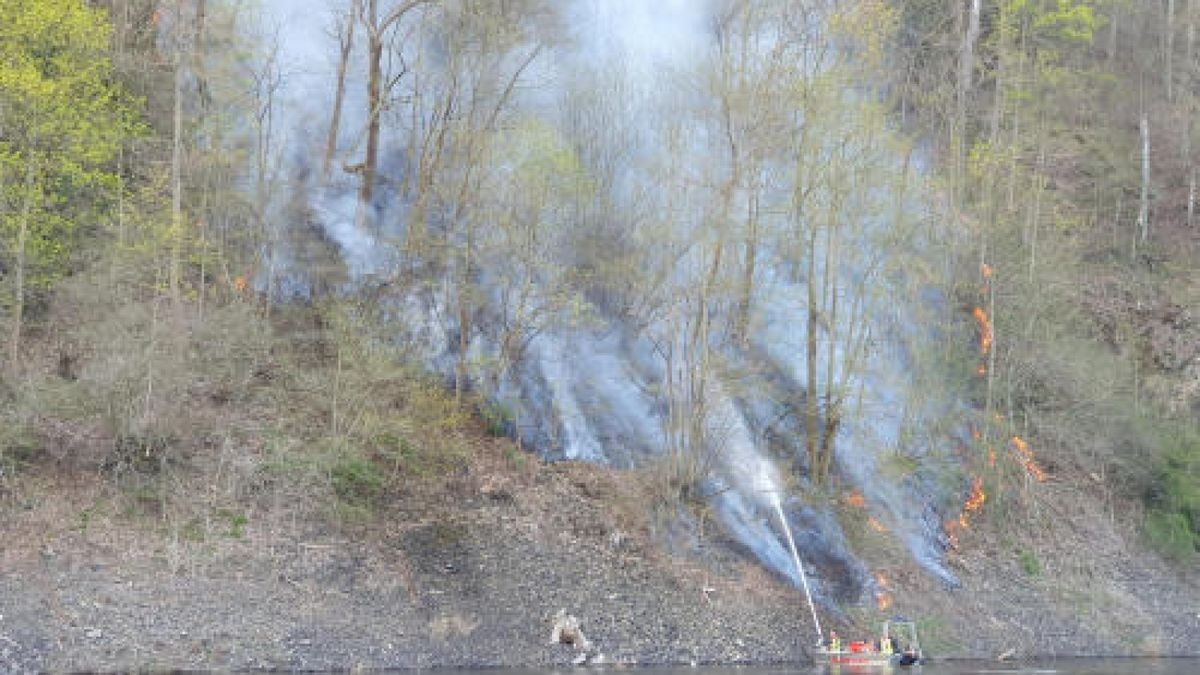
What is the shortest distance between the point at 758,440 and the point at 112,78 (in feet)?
62.5

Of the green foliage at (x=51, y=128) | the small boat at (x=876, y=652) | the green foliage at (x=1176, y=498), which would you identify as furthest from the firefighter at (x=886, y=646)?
the green foliage at (x=51, y=128)

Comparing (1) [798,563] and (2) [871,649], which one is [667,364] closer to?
(1) [798,563]

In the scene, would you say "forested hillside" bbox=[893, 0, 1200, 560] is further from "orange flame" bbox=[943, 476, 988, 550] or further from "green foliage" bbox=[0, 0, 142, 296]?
"green foliage" bbox=[0, 0, 142, 296]

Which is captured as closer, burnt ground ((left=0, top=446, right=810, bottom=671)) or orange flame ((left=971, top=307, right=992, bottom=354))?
burnt ground ((left=0, top=446, right=810, bottom=671))

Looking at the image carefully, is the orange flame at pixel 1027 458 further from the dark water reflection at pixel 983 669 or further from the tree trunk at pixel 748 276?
the tree trunk at pixel 748 276

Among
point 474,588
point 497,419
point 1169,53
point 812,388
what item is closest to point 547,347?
point 497,419

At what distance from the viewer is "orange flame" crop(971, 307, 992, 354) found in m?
32.1

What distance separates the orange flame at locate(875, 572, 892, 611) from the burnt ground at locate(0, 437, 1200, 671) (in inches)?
6.2

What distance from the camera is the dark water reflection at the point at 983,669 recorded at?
67.7 feet

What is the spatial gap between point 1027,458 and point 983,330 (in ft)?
13.0

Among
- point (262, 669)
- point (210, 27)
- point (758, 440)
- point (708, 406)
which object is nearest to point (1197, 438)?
point (758, 440)

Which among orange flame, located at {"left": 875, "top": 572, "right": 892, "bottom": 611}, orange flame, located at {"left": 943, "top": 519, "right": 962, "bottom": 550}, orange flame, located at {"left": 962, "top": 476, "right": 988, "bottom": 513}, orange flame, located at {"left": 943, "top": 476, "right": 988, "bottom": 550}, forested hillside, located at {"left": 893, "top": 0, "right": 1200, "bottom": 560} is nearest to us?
orange flame, located at {"left": 875, "top": 572, "right": 892, "bottom": 611}

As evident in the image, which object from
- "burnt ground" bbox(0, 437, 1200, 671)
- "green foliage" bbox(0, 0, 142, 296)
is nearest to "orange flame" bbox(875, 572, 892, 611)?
"burnt ground" bbox(0, 437, 1200, 671)

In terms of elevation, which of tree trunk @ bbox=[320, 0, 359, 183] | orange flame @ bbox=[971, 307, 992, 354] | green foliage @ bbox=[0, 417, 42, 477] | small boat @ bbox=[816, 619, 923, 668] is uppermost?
tree trunk @ bbox=[320, 0, 359, 183]
